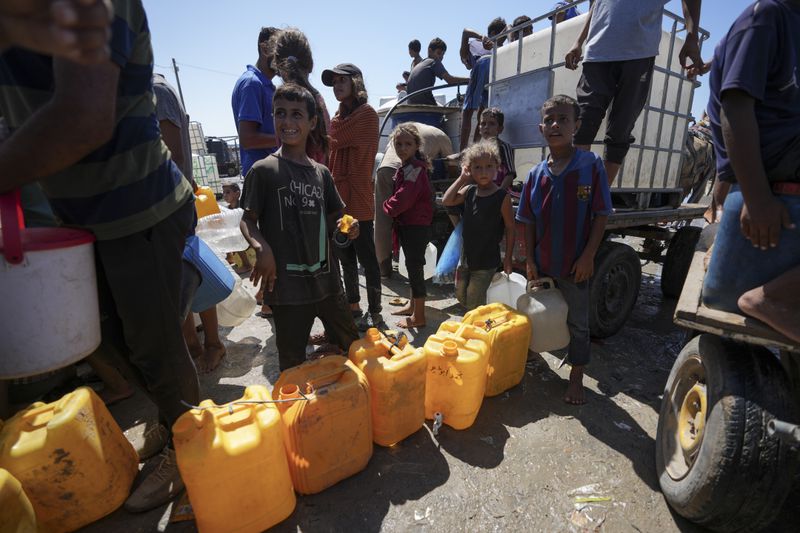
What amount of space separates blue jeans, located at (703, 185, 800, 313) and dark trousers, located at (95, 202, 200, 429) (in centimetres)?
238

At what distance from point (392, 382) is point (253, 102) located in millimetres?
2545

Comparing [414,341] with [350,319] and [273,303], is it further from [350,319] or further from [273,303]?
[273,303]

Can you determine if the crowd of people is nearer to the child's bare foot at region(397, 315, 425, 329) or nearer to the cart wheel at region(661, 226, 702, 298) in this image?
the child's bare foot at region(397, 315, 425, 329)

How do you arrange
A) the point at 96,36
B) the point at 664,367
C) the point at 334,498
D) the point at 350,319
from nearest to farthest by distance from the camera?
the point at 96,36, the point at 334,498, the point at 350,319, the point at 664,367

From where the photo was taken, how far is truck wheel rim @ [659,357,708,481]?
1821mm

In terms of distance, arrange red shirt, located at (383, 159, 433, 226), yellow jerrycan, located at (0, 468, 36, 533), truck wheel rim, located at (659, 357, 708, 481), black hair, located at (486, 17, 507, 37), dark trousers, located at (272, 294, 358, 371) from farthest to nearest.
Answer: black hair, located at (486, 17, 507, 37) < red shirt, located at (383, 159, 433, 226) < dark trousers, located at (272, 294, 358, 371) < truck wheel rim, located at (659, 357, 708, 481) < yellow jerrycan, located at (0, 468, 36, 533)

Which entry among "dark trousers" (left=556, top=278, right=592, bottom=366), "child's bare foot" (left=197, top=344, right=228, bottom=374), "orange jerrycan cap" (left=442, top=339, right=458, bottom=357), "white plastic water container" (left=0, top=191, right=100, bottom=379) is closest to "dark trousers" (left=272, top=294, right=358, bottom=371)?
"orange jerrycan cap" (left=442, top=339, right=458, bottom=357)

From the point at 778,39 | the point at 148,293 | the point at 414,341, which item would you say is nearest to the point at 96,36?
the point at 148,293

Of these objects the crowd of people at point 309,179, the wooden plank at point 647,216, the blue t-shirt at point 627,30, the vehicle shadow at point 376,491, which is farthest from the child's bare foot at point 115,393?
the blue t-shirt at point 627,30

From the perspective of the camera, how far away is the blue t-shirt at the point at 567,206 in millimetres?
2574

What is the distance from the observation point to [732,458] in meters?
1.48

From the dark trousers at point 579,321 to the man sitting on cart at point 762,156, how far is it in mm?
1094

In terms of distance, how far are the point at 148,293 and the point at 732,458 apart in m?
2.43

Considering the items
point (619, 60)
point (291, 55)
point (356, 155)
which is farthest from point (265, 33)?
point (619, 60)
